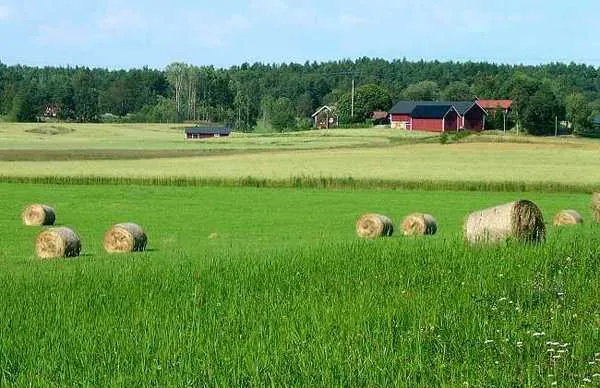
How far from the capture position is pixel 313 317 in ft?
38.0

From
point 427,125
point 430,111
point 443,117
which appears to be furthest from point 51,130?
point 443,117

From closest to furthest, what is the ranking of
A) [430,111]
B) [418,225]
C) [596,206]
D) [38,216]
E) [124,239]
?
[124,239]
[418,225]
[596,206]
[38,216]
[430,111]

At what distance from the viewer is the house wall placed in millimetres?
155750

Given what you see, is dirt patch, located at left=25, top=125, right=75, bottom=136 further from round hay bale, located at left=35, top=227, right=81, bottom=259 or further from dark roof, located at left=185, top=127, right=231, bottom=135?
round hay bale, located at left=35, top=227, right=81, bottom=259

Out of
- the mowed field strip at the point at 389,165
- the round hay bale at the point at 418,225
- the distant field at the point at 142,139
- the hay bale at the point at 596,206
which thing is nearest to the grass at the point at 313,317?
the round hay bale at the point at 418,225

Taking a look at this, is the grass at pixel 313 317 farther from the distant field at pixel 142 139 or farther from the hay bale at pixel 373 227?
the distant field at pixel 142 139

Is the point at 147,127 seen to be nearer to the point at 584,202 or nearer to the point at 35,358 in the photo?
the point at 584,202

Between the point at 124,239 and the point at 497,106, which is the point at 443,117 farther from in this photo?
the point at 124,239

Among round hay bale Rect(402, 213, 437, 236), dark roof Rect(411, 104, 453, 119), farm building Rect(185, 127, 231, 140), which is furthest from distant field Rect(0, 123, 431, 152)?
round hay bale Rect(402, 213, 437, 236)

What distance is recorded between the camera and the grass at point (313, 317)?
9172 mm

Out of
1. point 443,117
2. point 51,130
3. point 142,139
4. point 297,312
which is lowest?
point 142,139

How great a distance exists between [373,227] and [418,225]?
1.43 metres

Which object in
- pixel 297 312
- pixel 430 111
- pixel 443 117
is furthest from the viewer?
pixel 430 111

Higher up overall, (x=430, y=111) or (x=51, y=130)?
(x=430, y=111)
